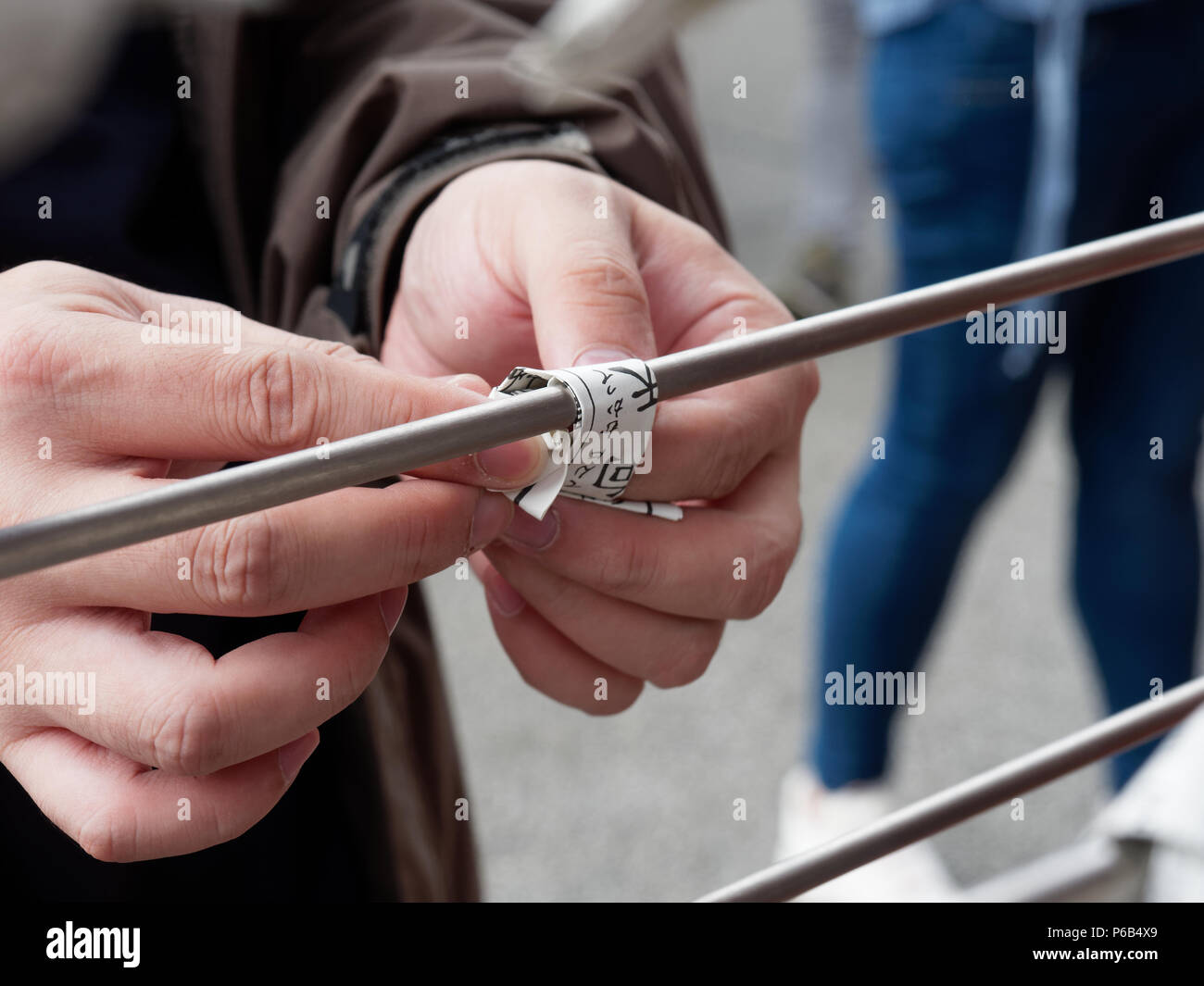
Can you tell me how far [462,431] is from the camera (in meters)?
0.24

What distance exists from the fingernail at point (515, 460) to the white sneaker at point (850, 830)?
57 centimetres

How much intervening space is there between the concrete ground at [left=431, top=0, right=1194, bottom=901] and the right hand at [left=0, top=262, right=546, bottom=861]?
0.49m

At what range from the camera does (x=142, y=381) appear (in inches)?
9.6

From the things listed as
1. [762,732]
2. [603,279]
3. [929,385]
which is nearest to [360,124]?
[603,279]

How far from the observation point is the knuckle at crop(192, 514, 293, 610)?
236 millimetres

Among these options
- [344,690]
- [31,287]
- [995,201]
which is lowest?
[344,690]

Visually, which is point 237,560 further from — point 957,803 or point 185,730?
point 957,803

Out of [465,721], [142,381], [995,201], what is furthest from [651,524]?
[465,721]

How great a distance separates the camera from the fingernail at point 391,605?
0.29 m

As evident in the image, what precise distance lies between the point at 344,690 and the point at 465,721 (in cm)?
88

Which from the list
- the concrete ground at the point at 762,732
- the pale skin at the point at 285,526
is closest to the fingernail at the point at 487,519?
the pale skin at the point at 285,526

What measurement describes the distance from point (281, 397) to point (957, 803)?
0.26 meters

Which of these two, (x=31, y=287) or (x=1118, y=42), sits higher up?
(x=1118, y=42)

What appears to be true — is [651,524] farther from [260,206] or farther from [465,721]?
[465,721]
